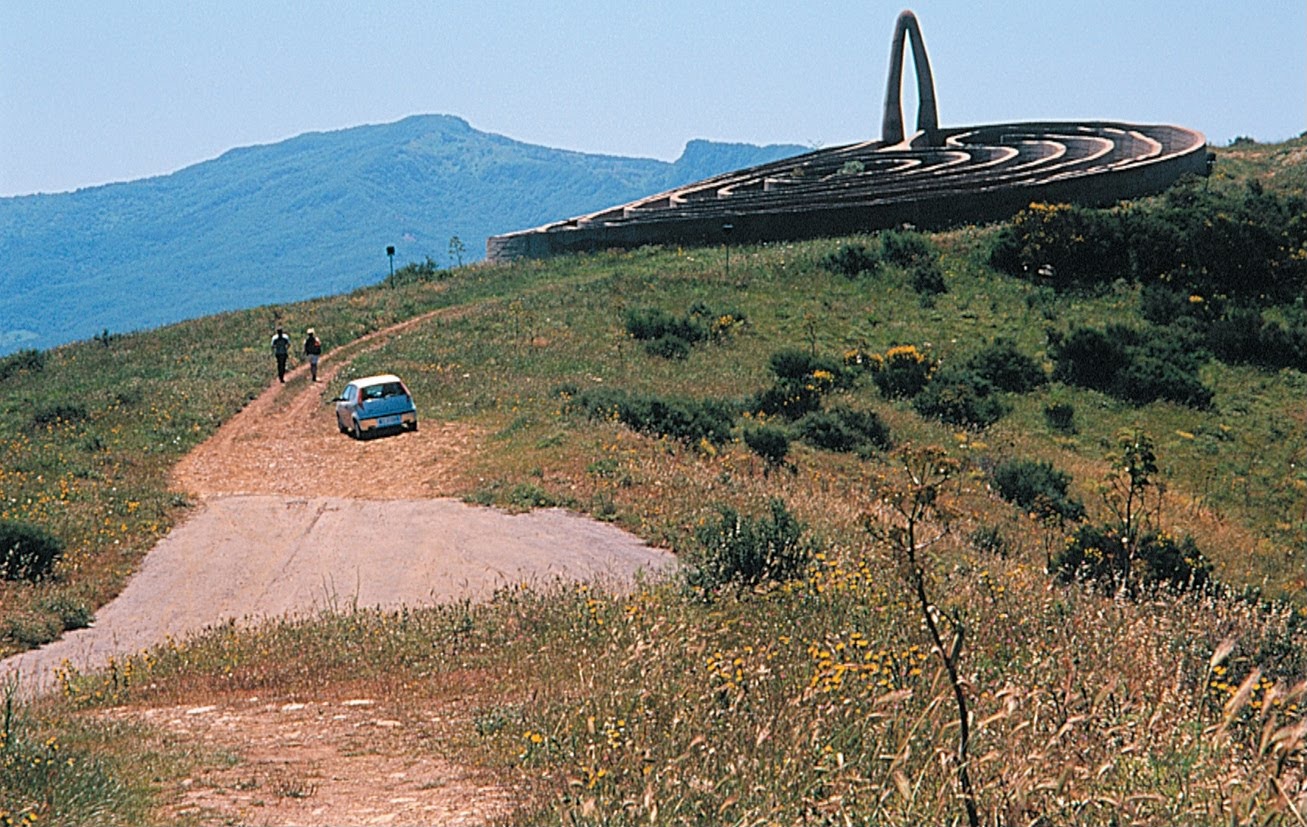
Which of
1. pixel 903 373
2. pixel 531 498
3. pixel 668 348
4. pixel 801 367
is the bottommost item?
pixel 903 373

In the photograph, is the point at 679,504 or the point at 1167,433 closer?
the point at 679,504

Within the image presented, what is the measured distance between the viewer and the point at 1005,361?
36.4 meters

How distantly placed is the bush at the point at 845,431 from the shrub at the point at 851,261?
47.8 ft

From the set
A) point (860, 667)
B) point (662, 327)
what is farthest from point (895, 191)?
point (860, 667)

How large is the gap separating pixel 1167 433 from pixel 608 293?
18.3m

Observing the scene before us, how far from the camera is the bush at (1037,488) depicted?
26047mm

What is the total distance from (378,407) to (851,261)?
22.6 meters

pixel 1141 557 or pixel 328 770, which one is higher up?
pixel 328 770

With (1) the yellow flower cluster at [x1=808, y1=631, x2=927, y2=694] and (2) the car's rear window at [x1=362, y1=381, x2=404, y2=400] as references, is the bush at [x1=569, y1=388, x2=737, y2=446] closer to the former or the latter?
(2) the car's rear window at [x1=362, y1=381, x2=404, y2=400]

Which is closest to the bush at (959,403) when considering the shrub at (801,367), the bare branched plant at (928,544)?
the shrub at (801,367)

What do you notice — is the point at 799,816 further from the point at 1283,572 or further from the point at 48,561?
the point at 1283,572

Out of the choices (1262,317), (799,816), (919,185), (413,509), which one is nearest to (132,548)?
(413,509)

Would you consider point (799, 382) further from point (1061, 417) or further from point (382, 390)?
point (382, 390)

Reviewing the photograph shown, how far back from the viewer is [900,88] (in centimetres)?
8056
